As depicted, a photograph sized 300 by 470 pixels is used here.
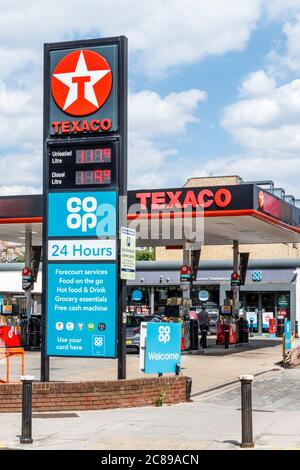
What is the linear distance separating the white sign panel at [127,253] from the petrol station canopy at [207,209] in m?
8.76

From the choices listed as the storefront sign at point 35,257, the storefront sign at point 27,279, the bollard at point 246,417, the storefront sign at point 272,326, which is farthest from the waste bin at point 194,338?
the bollard at point 246,417

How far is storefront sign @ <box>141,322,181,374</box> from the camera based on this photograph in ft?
49.3

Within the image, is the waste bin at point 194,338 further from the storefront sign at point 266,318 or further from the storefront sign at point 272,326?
the storefront sign at point 266,318

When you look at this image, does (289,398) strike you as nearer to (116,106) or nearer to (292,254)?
(116,106)

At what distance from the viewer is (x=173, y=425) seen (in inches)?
469

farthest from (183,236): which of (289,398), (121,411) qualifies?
(121,411)

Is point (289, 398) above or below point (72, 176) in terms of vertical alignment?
below

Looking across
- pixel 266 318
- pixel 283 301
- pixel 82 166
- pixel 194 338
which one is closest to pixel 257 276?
pixel 283 301

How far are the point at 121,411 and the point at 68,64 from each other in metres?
6.80

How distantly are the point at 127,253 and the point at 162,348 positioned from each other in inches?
83.3

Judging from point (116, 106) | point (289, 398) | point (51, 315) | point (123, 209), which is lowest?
point (289, 398)

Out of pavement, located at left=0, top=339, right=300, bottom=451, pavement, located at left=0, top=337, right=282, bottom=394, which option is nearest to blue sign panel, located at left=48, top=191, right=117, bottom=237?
pavement, located at left=0, top=339, right=300, bottom=451

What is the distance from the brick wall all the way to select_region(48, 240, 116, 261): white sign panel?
100 inches

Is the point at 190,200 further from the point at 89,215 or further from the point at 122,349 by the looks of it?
the point at 122,349
